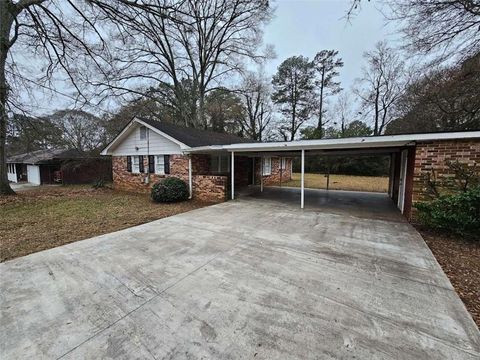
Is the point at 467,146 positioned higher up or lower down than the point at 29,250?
higher up

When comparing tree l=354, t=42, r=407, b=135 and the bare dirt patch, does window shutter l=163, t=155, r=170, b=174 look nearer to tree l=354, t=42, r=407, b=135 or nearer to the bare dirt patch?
the bare dirt patch

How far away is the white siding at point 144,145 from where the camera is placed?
1037 cm

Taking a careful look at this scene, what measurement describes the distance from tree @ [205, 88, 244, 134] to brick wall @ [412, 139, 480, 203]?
58.7 ft

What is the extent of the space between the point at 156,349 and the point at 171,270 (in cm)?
148

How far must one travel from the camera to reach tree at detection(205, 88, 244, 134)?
22734 mm

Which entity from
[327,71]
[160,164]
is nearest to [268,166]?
[160,164]

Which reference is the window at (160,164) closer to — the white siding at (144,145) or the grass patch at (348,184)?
the white siding at (144,145)

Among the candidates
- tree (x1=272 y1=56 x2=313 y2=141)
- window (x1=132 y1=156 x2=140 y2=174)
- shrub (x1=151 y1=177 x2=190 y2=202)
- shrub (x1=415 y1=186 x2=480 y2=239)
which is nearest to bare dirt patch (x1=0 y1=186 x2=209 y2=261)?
shrub (x1=151 y1=177 x2=190 y2=202)

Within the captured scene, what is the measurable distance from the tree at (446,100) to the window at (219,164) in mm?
9861

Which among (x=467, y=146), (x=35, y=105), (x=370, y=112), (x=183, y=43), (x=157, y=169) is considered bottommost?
(x=157, y=169)

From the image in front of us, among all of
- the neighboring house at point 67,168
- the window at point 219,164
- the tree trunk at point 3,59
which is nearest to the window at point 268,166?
the window at point 219,164

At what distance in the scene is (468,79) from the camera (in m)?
8.31

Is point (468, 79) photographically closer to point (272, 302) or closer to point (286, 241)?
point (286, 241)

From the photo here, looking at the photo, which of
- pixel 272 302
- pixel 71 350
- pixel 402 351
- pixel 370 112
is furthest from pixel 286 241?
pixel 370 112
